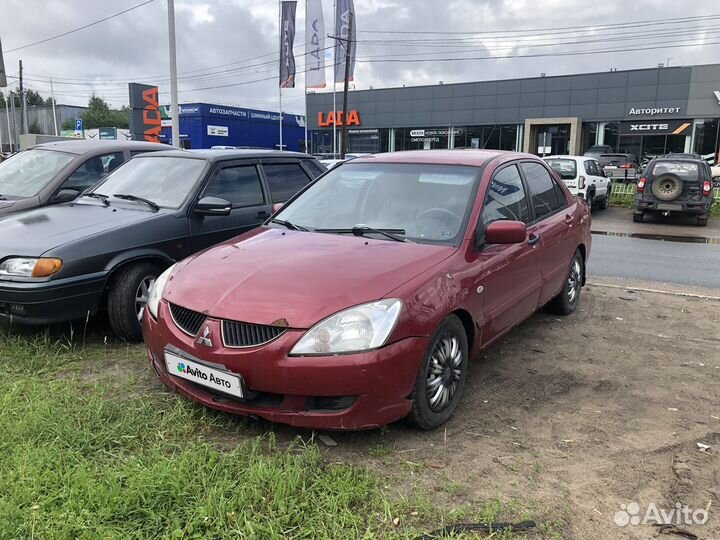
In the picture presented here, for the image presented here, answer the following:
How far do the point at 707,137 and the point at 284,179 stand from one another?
34.4 metres

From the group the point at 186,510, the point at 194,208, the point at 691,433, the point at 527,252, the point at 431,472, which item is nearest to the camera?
the point at 186,510

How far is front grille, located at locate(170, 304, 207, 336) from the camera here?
3258mm

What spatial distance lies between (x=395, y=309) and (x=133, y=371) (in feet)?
7.46

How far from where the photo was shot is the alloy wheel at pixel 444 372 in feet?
11.1

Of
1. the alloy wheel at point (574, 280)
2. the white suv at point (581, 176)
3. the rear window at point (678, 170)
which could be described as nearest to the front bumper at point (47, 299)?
the alloy wheel at point (574, 280)

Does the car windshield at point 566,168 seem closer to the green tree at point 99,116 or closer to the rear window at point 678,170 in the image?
the rear window at point 678,170

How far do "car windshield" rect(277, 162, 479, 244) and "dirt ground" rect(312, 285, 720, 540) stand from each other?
48.3 inches

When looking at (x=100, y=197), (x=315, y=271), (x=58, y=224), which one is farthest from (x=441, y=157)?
(x=100, y=197)

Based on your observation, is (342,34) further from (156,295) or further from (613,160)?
(156,295)

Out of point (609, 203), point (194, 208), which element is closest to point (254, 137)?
point (609, 203)

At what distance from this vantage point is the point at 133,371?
4.27 meters

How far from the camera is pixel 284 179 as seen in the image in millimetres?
6582

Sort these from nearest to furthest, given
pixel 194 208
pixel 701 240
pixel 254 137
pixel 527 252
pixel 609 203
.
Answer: pixel 527 252, pixel 194 208, pixel 701 240, pixel 609 203, pixel 254 137

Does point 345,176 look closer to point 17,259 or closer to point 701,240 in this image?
point 17,259
